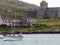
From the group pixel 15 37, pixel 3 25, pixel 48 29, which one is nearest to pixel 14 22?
pixel 3 25

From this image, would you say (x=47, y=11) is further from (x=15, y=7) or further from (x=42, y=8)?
(x=15, y=7)

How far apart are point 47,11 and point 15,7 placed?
1198cm

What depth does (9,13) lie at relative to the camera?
2586 inches

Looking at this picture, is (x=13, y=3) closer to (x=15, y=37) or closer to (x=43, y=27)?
(x=43, y=27)

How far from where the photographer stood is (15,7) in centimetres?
7725

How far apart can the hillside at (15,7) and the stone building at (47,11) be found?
4.18 meters

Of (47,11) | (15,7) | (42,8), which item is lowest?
(47,11)

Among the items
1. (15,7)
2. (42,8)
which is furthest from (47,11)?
(15,7)

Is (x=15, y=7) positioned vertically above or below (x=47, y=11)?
above

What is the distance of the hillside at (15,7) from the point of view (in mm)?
68750

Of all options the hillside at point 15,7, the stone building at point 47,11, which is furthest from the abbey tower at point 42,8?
the hillside at point 15,7

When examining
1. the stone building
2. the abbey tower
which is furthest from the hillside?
the stone building

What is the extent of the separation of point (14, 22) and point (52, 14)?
13332mm

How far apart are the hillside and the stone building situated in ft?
13.7
